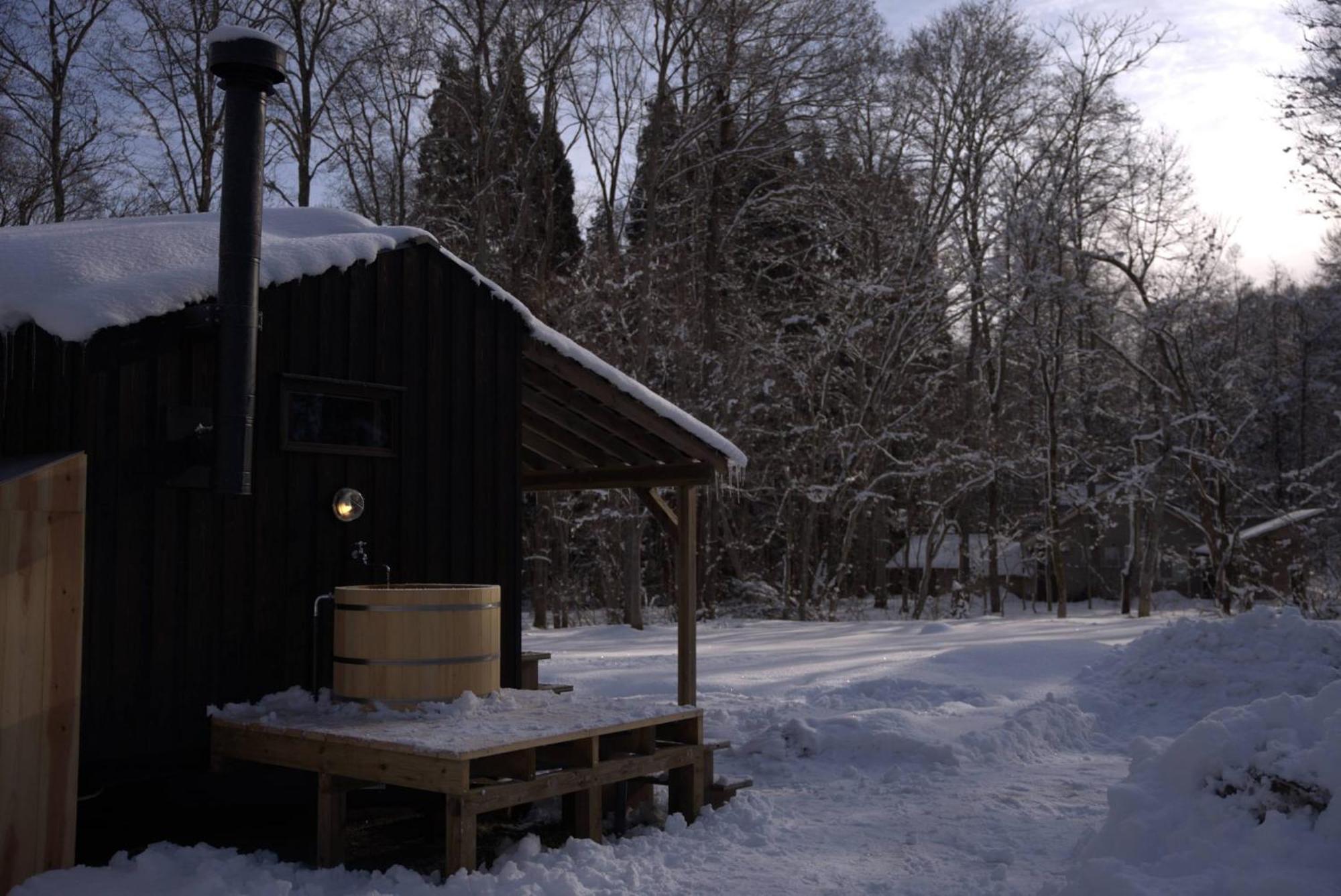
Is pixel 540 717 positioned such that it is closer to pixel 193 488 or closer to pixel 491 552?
pixel 491 552

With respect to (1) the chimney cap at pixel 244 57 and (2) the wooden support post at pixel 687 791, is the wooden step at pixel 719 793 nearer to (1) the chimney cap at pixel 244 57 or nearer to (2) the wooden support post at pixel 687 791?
(2) the wooden support post at pixel 687 791

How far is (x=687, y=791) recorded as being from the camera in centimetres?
702

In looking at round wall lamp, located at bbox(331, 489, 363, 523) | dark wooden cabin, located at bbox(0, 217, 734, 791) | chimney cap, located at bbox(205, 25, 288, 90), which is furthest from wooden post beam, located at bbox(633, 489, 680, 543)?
chimney cap, located at bbox(205, 25, 288, 90)

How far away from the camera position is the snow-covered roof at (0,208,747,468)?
18.5 ft

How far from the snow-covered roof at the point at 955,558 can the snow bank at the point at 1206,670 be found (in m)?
16.2

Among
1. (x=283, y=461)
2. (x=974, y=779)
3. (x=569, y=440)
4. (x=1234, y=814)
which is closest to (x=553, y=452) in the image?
(x=569, y=440)

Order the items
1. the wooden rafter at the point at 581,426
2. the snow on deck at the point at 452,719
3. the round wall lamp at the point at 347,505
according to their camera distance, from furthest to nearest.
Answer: the wooden rafter at the point at 581,426 → the round wall lamp at the point at 347,505 → the snow on deck at the point at 452,719

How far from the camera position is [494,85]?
2234 centimetres

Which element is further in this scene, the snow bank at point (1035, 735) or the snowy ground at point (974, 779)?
the snow bank at point (1035, 735)

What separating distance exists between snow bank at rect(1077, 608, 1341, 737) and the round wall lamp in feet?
22.4

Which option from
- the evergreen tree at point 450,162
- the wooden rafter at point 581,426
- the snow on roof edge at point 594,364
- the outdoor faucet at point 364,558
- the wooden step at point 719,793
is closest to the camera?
the outdoor faucet at point 364,558

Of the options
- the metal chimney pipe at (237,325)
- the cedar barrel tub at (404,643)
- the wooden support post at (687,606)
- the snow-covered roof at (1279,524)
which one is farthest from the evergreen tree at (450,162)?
the snow-covered roof at (1279,524)

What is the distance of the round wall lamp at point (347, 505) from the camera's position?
6914 millimetres

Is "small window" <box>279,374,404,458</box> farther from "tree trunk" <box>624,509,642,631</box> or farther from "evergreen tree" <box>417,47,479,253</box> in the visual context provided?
"evergreen tree" <box>417,47,479,253</box>
